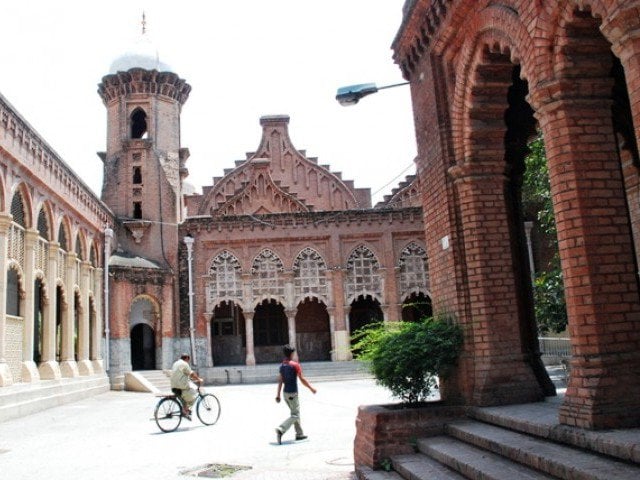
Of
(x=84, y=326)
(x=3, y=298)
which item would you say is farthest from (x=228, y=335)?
(x=3, y=298)

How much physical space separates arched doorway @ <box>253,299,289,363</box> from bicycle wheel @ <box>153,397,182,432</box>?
67.4 feet

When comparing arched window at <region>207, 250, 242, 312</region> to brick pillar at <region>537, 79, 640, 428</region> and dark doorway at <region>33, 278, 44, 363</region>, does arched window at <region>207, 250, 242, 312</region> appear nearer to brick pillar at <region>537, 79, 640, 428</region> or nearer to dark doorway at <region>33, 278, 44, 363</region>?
dark doorway at <region>33, 278, 44, 363</region>

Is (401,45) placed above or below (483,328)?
above

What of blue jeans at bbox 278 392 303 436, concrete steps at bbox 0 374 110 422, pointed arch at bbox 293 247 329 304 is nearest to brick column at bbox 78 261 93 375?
concrete steps at bbox 0 374 110 422

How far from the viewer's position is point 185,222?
105 ft

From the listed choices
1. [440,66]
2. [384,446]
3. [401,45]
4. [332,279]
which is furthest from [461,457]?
[332,279]

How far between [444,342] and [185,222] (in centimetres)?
2537

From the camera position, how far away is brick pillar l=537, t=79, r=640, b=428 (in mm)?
5562

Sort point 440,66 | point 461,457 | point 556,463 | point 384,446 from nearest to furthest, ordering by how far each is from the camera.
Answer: point 556,463 < point 461,457 < point 384,446 < point 440,66

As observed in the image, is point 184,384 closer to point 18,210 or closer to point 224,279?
point 18,210

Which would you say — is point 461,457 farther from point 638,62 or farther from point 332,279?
point 332,279

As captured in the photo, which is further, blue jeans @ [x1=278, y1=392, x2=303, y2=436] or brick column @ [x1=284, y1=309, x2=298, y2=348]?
brick column @ [x1=284, y1=309, x2=298, y2=348]

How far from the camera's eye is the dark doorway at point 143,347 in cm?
3169

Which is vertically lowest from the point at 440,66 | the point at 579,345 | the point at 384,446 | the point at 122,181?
the point at 384,446
